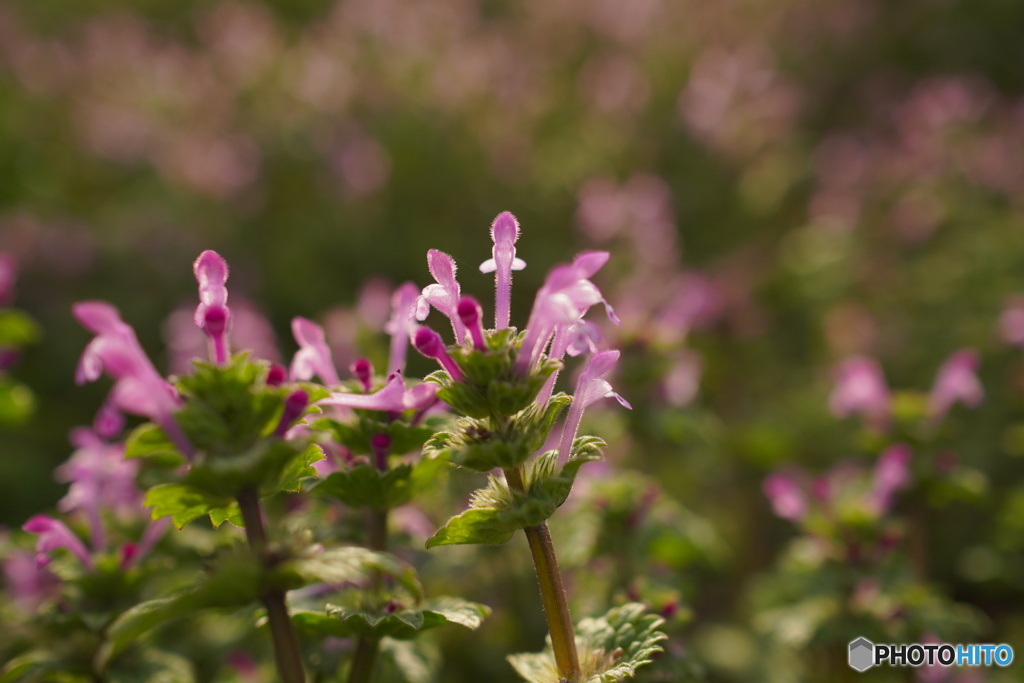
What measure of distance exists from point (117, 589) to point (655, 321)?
83.8 inches

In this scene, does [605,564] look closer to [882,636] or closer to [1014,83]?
[882,636]

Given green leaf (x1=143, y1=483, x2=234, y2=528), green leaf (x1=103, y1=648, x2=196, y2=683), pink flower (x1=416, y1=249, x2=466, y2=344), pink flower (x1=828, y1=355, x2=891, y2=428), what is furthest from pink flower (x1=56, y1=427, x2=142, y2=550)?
pink flower (x1=828, y1=355, x2=891, y2=428)

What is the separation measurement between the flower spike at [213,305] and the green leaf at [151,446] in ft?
0.46

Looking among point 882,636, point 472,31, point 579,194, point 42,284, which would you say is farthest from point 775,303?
point 42,284

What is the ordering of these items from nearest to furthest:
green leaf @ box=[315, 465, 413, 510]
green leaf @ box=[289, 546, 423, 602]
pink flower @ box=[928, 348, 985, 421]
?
green leaf @ box=[289, 546, 423, 602], green leaf @ box=[315, 465, 413, 510], pink flower @ box=[928, 348, 985, 421]

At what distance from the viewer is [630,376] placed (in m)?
2.67

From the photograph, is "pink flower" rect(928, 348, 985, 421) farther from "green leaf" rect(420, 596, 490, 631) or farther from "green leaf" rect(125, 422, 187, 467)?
"green leaf" rect(125, 422, 187, 467)

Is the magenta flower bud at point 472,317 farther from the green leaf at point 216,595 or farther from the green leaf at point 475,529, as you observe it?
the green leaf at point 216,595

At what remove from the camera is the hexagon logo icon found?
1.99 m

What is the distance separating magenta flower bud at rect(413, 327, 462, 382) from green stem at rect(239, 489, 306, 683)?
1.12ft

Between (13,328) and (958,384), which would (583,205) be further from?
(13,328)

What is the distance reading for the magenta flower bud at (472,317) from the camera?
3.77ft

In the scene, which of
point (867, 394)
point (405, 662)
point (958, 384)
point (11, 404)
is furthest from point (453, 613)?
point (958, 384)

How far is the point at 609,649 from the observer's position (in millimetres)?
1350
